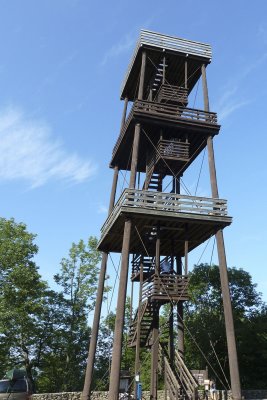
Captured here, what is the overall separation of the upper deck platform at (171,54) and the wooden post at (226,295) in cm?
84

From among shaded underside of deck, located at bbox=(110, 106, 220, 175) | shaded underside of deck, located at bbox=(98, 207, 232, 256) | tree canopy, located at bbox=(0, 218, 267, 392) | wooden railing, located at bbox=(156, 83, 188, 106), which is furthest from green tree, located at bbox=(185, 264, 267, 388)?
wooden railing, located at bbox=(156, 83, 188, 106)

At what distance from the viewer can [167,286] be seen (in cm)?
1797

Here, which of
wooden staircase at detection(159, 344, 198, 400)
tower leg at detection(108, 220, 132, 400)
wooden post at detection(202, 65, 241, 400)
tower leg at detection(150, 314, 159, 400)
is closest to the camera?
tower leg at detection(108, 220, 132, 400)

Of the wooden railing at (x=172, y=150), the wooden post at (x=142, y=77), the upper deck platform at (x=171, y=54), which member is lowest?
the wooden railing at (x=172, y=150)

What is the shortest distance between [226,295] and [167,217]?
4.09 meters

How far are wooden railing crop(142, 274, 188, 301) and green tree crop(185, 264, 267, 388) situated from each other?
1696 centimetres

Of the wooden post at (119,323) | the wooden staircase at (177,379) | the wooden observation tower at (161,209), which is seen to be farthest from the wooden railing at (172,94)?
the wooden staircase at (177,379)

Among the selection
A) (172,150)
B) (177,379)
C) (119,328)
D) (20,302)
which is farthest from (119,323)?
(20,302)

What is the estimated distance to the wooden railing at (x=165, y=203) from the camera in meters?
17.3

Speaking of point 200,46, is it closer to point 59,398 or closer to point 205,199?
point 205,199

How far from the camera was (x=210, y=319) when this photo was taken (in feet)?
122

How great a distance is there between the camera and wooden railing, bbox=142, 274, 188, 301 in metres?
17.7

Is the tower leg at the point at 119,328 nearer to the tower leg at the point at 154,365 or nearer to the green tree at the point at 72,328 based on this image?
the tower leg at the point at 154,365

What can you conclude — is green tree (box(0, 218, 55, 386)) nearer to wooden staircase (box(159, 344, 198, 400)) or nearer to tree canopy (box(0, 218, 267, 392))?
tree canopy (box(0, 218, 267, 392))
